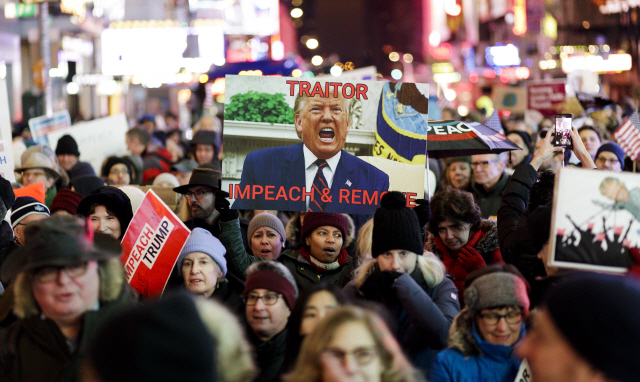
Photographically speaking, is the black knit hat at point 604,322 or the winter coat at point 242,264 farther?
the winter coat at point 242,264

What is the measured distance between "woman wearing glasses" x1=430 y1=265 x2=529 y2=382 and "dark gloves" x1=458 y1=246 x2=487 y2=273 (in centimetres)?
148

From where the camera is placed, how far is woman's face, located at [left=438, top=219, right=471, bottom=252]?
5711mm

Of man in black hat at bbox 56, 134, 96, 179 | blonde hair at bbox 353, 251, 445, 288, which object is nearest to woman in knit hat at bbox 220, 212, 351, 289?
blonde hair at bbox 353, 251, 445, 288

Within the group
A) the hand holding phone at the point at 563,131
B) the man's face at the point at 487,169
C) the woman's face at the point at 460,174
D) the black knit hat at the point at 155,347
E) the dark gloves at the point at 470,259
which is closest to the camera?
the black knit hat at the point at 155,347

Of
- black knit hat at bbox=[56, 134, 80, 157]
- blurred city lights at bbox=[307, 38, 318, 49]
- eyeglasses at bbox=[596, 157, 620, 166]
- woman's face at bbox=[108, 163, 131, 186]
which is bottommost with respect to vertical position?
woman's face at bbox=[108, 163, 131, 186]

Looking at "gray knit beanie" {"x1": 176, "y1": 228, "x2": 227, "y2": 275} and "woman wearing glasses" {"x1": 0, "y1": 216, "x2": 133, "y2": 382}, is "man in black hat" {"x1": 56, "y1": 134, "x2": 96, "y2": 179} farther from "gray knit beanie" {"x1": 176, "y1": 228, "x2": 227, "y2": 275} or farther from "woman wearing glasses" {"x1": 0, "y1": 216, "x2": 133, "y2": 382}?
"woman wearing glasses" {"x1": 0, "y1": 216, "x2": 133, "y2": 382}

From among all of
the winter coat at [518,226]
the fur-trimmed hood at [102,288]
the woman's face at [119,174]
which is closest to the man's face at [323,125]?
the winter coat at [518,226]

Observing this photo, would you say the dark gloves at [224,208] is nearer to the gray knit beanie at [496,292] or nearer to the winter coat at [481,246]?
the winter coat at [481,246]

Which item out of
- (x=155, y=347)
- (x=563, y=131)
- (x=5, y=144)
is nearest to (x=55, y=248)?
(x=155, y=347)

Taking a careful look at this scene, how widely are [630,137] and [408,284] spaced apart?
7.10 metres

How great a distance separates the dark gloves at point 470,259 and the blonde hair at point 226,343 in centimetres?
314

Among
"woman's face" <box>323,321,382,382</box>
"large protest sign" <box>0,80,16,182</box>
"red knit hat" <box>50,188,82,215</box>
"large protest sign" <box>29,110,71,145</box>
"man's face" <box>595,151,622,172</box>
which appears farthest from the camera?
"large protest sign" <box>29,110,71,145</box>

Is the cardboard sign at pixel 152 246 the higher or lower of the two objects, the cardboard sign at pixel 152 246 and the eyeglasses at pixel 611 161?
the lower

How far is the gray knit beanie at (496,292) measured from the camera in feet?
12.6
